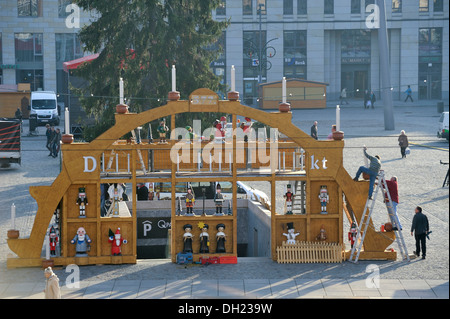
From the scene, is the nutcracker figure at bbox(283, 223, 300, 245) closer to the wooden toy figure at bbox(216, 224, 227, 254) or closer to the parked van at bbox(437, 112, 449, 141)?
the wooden toy figure at bbox(216, 224, 227, 254)

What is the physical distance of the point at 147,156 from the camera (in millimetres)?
26859

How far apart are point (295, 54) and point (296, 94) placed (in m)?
12.3

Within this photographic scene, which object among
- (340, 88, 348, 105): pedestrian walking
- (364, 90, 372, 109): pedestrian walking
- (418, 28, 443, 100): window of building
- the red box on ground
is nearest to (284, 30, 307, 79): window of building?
(340, 88, 348, 105): pedestrian walking

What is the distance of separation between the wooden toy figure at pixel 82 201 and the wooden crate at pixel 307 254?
566 cm

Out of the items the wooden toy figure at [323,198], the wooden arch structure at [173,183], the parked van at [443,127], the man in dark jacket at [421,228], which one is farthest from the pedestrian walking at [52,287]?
the parked van at [443,127]

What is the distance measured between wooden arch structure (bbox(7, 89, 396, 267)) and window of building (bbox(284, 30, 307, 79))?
54771 millimetres

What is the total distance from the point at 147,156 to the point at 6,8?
180 ft

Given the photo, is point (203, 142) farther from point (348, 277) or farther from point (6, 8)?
point (6, 8)

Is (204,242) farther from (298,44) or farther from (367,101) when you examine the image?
(298,44)

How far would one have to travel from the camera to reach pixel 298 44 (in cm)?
8119

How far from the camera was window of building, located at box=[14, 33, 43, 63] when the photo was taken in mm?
78375

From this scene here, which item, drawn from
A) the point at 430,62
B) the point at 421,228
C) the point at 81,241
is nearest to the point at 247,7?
the point at 430,62
